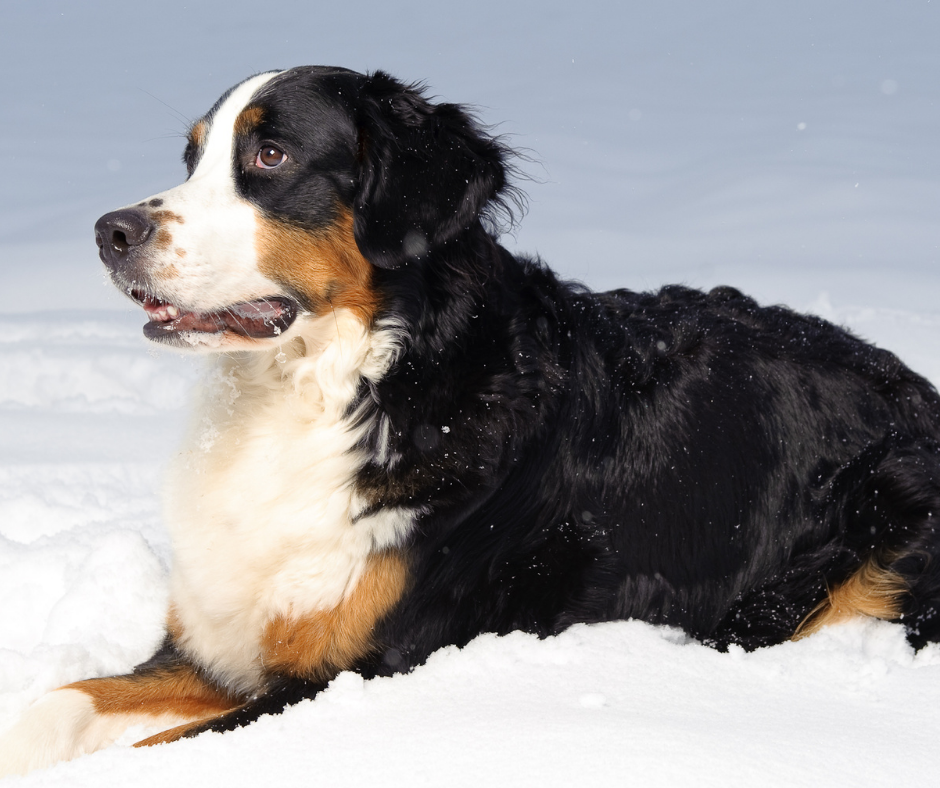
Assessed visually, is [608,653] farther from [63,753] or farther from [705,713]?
[63,753]

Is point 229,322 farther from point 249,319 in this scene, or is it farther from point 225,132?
point 225,132

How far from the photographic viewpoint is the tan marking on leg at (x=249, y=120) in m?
3.55

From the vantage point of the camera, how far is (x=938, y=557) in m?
4.20

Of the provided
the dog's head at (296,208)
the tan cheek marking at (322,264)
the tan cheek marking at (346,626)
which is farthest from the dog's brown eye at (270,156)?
the tan cheek marking at (346,626)

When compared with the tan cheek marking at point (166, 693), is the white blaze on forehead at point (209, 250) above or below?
above

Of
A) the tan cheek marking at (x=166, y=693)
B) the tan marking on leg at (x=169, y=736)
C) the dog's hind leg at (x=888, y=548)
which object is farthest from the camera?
the dog's hind leg at (x=888, y=548)

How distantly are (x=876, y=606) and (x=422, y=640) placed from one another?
196cm

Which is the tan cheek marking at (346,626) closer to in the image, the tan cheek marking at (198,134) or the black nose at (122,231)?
the black nose at (122,231)

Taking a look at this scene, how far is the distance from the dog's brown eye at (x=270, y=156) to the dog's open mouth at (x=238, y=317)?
1.69 feet

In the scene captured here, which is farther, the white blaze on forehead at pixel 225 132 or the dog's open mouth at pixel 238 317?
the white blaze on forehead at pixel 225 132

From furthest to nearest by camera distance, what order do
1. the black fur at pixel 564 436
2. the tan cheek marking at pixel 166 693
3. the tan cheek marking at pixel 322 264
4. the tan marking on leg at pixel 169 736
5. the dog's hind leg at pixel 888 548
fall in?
the dog's hind leg at pixel 888 548 < the tan cheek marking at pixel 166 693 < the black fur at pixel 564 436 < the tan cheek marking at pixel 322 264 < the tan marking on leg at pixel 169 736

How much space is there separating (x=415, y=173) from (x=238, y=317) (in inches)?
32.1

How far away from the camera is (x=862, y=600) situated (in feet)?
13.7

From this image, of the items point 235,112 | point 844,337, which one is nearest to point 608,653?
point 844,337
